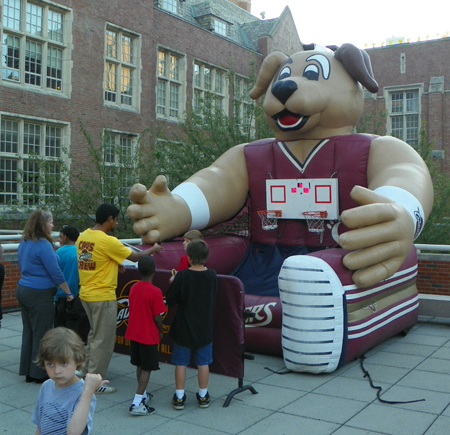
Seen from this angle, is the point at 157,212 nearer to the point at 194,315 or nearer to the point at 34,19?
the point at 194,315

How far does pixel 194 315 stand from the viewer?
420 centimetres

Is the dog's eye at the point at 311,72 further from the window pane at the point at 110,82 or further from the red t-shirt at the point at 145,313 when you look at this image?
the window pane at the point at 110,82

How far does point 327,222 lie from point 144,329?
309 cm

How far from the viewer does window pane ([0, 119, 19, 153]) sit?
51.2 ft

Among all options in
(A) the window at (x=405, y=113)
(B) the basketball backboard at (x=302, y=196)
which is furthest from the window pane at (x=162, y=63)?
(B) the basketball backboard at (x=302, y=196)

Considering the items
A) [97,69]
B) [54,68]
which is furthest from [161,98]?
[54,68]

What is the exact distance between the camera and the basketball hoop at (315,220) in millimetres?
6500

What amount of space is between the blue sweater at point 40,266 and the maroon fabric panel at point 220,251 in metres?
1.61

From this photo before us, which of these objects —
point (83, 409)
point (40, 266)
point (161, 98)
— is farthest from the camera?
point (161, 98)

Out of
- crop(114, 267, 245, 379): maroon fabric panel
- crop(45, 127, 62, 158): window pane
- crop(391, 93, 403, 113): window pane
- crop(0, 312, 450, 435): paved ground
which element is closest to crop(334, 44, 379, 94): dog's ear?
crop(0, 312, 450, 435): paved ground

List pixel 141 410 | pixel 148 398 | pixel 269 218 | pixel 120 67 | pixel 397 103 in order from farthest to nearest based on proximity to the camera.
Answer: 1. pixel 397 103
2. pixel 120 67
3. pixel 269 218
4. pixel 148 398
5. pixel 141 410

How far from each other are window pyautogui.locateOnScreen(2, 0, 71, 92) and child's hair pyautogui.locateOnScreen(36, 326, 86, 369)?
582 inches

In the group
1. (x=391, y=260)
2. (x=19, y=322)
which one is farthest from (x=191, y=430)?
(x=19, y=322)

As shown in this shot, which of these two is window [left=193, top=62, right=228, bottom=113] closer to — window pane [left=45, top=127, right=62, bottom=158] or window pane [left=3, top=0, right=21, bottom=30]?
window pane [left=45, top=127, right=62, bottom=158]
